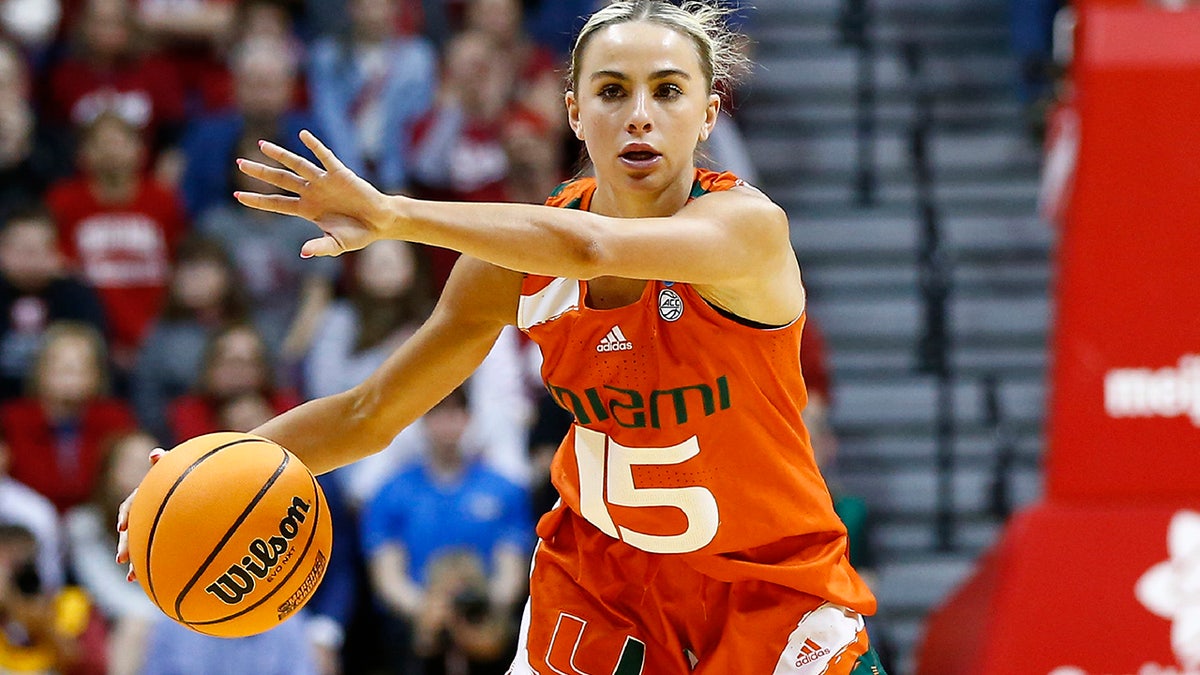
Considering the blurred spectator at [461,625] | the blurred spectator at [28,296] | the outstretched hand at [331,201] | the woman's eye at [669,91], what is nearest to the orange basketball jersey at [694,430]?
the woman's eye at [669,91]

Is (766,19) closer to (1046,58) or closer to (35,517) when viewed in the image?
(1046,58)

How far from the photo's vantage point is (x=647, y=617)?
3.79 m

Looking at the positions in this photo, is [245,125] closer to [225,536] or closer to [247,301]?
[247,301]

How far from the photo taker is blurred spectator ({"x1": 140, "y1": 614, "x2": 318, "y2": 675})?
679 cm

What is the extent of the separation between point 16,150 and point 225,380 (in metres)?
2.08

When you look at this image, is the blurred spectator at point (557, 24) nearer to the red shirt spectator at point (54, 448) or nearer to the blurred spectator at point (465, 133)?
the blurred spectator at point (465, 133)

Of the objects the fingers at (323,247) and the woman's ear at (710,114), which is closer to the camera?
the fingers at (323,247)

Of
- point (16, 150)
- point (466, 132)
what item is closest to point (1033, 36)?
point (466, 132)

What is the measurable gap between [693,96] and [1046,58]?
595cm

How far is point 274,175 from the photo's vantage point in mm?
2900

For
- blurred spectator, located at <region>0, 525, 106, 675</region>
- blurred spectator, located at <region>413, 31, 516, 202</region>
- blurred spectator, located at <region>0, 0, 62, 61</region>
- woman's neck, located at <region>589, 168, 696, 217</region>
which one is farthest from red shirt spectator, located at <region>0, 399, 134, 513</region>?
woman's neck, located at <region>589, 168, 696, 217</region>

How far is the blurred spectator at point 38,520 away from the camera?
710cm

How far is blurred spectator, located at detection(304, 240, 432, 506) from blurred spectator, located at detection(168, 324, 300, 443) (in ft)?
1.24

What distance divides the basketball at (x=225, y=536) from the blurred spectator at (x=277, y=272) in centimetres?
445
